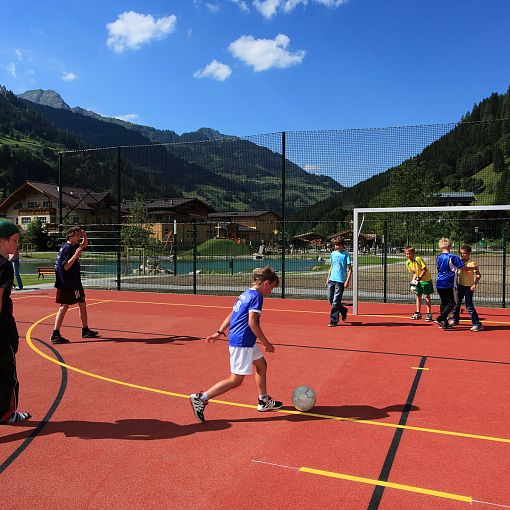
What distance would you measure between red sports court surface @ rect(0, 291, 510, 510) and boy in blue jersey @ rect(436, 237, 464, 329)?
85 cm

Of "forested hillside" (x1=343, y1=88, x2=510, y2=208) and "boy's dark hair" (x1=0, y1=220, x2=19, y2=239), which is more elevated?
"forested hillside" (x1=343, y1=88, x2=510, y2=208)

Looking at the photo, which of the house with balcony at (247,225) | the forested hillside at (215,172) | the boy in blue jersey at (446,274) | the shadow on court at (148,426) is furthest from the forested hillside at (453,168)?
the shadow on court at (148,426)

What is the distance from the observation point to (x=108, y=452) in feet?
13.8

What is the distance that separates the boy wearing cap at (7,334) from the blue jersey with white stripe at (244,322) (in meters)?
2.18

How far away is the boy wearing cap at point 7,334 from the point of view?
4.52 metres

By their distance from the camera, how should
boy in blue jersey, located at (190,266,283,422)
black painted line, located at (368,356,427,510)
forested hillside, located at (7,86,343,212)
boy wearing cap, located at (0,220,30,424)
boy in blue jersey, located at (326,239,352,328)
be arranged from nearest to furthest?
black painted line, located at (368,356,427,510) < boy wearing cap, located at (0,220,30,424) < boy in blue jersey, located at (190,266,283,422) < boy in blue jersey, located at (326,239,352,328) < forested hillside, located at (7,86,343,212)

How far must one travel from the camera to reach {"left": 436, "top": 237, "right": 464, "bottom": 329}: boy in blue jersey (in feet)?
30.7

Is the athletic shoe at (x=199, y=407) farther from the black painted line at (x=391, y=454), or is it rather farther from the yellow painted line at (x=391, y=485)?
the black painted line at (x=391, y=454)

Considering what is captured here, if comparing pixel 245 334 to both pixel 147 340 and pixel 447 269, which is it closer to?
pixel 147 340

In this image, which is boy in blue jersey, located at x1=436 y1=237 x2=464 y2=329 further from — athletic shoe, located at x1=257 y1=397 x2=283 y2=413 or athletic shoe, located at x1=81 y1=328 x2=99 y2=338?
athletic shoe, located at x1=81 y1=328 x2=99 y2=338

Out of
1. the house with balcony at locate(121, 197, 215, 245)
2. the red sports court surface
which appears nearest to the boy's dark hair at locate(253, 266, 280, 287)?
the red sports court surface

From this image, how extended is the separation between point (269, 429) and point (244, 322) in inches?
43.2

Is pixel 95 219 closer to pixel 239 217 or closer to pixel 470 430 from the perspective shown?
pixel 239 217

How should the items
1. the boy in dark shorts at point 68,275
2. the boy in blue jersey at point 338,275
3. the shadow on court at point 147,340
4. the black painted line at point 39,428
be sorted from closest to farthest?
the black painted line at point 39,428, the boy in dark shorts at point 68,275, the shadow on court at point 147,340, the boy in blue jersey at point 338,275
